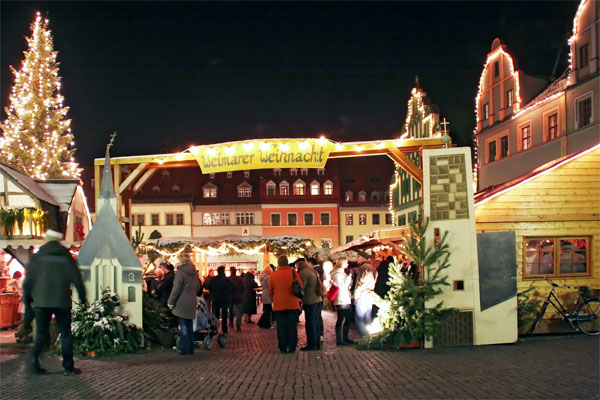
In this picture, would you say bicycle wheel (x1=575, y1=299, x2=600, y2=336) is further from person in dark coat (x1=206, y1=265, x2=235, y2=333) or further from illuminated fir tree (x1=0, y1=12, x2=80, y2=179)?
illuminated fir tree (x1=0, y1=12, x2=80, y2=179)

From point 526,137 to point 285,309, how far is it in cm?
2430

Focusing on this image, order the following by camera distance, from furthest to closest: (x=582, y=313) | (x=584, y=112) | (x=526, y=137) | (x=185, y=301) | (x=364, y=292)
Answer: (x=526, y=137) < (x=584, y=112) < (x=364, y=292) < (x=582, y=313) < (x=185, y=301)

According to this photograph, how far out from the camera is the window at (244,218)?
70.4 metres


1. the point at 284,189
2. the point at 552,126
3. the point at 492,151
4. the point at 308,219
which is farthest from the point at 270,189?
the point at 552,126

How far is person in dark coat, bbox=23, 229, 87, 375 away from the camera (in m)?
9.70

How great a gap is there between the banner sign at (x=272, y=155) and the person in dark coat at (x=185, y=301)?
8.82 ft

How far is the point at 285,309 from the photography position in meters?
13.1

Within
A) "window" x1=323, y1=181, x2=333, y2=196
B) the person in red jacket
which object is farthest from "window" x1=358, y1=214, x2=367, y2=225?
the person in red jacket

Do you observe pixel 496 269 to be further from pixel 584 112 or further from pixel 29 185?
pixel 584 112

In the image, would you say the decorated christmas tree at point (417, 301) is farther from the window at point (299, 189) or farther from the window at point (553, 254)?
the window at point (299, 189)

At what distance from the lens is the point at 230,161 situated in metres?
15.2

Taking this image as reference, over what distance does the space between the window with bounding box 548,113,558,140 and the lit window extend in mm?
1976

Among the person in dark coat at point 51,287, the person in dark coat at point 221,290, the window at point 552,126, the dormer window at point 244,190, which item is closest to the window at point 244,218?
the dormer window at point 244,190

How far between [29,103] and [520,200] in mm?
27734
